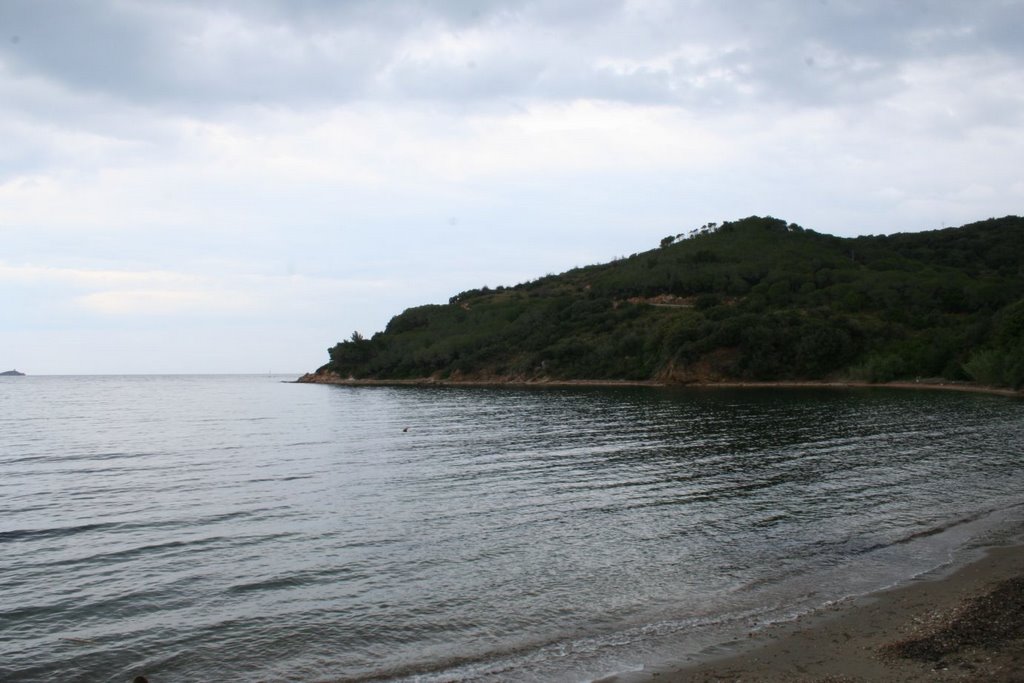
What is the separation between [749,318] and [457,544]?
86272 millimetres

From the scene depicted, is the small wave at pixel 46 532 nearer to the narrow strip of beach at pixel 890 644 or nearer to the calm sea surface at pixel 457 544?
the calm sea surface at pixel 457 544

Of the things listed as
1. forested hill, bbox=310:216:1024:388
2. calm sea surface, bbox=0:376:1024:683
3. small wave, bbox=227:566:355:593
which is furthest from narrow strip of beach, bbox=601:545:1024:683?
forested hill, bbox=310:216:1024:388

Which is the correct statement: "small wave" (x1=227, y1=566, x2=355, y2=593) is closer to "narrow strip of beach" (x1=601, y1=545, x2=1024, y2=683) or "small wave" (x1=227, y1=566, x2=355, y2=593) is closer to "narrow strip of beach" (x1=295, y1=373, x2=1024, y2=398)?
"narrow strip of beach" (x1=601, y1=545, x2=1024, y2=683)

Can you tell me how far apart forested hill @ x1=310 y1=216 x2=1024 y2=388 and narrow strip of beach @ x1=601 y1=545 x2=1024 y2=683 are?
68.8 meters

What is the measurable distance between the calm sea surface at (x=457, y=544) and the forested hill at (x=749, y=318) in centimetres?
5548

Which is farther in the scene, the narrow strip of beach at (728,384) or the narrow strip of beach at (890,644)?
the narrow strip of beach at (728,384)

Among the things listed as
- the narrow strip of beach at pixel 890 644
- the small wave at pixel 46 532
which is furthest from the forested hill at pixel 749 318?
the small wave at pixel 46 532

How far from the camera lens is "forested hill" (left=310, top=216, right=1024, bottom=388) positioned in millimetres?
90500

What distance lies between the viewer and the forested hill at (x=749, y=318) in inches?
3563

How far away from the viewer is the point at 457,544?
57.1 feet

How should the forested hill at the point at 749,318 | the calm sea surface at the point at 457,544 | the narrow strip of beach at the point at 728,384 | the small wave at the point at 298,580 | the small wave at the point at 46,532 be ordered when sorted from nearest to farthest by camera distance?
the calm sea surface at the point at 457,544 → the small wave at the point at 298,580 → the small wave at the point at 46,532 → the narrow strip of beach at the point at 728,384 → the forested hill at the point at 749,318

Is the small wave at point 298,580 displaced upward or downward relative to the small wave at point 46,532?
downward

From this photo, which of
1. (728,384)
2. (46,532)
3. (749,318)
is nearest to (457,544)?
(46,532)

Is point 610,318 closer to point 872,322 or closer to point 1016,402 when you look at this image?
point 872,322
